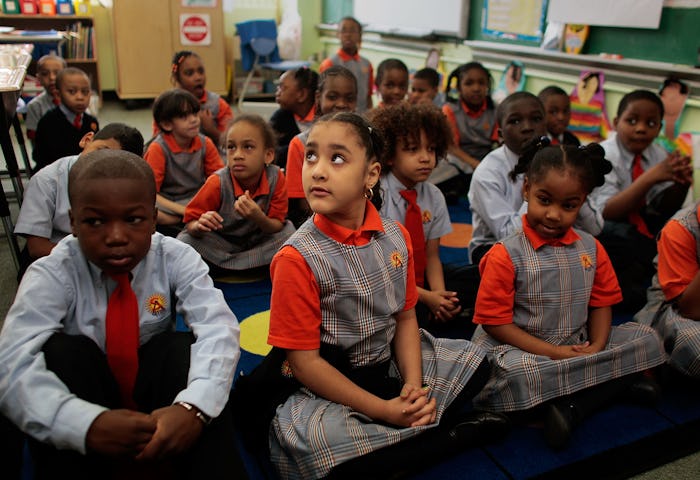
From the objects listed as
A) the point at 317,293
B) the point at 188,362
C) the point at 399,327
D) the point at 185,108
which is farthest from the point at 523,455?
the point at 185,108

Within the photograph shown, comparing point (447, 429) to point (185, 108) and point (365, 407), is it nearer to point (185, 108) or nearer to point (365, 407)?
point (365, 407)

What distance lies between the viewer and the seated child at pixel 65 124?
2590 millimetres

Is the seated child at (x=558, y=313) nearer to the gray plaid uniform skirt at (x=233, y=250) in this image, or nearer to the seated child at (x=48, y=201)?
the gray plaid uniform skirt at (x=233, y=250)

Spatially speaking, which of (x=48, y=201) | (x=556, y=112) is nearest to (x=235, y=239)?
(x=48, y=201)

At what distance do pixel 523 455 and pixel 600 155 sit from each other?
77cm

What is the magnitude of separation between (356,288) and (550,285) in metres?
0.52

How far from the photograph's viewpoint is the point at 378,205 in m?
1.53

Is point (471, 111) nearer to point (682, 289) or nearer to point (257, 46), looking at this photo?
point (682, 289)

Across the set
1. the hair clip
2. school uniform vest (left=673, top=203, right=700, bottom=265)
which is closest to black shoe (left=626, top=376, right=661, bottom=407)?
school uniform vest (left=673, top=203, right=700, bottom=265)

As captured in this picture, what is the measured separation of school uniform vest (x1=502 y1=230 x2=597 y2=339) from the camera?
4.58 ft

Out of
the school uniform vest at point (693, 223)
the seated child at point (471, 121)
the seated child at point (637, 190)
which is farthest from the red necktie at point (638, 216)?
the seated child at point (471, 121)

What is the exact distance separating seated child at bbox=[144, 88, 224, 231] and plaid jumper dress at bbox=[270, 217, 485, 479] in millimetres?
1307

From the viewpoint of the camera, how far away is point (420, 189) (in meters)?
1.75

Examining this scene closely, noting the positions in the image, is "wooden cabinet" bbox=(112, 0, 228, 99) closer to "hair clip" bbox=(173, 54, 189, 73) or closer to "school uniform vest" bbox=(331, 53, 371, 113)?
"school uniform vest" bbox=(331, 53, 371, 113)
